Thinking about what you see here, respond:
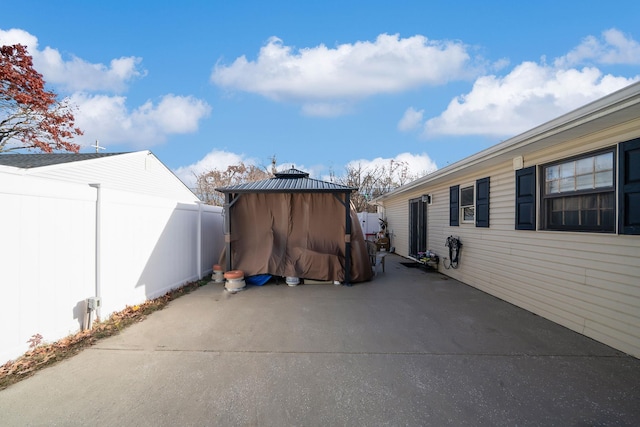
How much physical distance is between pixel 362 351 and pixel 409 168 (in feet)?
68.8

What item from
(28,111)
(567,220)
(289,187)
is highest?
(28,111)

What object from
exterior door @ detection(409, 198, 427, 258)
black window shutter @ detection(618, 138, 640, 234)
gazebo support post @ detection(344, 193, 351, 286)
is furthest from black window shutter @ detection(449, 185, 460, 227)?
black window shutter @ detection(618, 138, 640, 234)

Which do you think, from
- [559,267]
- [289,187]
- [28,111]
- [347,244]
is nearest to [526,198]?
[559,267]

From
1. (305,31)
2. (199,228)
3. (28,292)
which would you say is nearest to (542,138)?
(28,292)

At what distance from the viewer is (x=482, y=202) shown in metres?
6.01

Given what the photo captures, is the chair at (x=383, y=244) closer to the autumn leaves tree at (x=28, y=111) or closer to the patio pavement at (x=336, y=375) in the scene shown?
the patio pavement at (x=336, y=375)

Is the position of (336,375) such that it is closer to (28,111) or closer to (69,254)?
(69,254)

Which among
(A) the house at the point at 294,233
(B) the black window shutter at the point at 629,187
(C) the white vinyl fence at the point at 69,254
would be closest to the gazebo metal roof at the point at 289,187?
(A) the house at the point at 294,233

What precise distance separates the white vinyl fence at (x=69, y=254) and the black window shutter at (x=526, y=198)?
6.08 metres

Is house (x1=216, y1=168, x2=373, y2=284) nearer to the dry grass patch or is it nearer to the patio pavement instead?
the patio pavement

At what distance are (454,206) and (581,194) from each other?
3.42 metres

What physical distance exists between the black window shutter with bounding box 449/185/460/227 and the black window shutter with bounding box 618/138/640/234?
3834 millimetres

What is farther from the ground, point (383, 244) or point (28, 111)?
point (28, 111)

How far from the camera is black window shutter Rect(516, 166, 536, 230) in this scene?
455cm
